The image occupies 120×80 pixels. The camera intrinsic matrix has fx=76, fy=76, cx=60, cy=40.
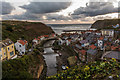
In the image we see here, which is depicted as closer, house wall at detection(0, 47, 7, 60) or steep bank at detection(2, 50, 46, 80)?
steep bank at detection(2, 50, 46, 80)

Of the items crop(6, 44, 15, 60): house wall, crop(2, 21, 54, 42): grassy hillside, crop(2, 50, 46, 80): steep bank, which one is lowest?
crop(2, 50, 46, 80): steep bank

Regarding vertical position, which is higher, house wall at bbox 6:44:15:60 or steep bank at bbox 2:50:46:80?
house wall at bbox 6:44:15:60

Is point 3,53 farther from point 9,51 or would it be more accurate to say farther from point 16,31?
point 16,31

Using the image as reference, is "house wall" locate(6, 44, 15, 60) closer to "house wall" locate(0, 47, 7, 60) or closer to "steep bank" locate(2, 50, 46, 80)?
"house wall" locate(0, 47, 7, 60)

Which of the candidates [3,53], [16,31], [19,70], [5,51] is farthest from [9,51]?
[16,31]

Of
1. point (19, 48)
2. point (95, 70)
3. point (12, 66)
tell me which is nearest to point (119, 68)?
point (95, 70)

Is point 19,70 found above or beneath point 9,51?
beneath

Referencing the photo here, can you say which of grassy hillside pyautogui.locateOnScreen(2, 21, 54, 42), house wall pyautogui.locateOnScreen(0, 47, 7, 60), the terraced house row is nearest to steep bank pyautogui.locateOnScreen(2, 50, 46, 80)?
house wall pyautogui.locateOnScreen(0, 47, 7, 60)

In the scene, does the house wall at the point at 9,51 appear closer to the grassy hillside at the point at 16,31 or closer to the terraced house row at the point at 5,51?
the terraced house row at the point at 5,51

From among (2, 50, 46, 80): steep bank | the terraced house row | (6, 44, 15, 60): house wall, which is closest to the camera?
(2, 50, 46, 80): steep bank

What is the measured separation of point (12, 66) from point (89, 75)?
547 inches

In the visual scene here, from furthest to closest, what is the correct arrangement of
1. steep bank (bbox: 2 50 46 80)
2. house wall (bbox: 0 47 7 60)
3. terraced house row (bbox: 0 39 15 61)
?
terraced house row (bbox: 0 39 15 61)
house wall (bbox: 0 47 7 60)
steep bank (bbox: 2 50 46 80)

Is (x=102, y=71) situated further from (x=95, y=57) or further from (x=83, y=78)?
(x=95, y=57)

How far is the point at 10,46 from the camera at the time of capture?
61.9 feet
